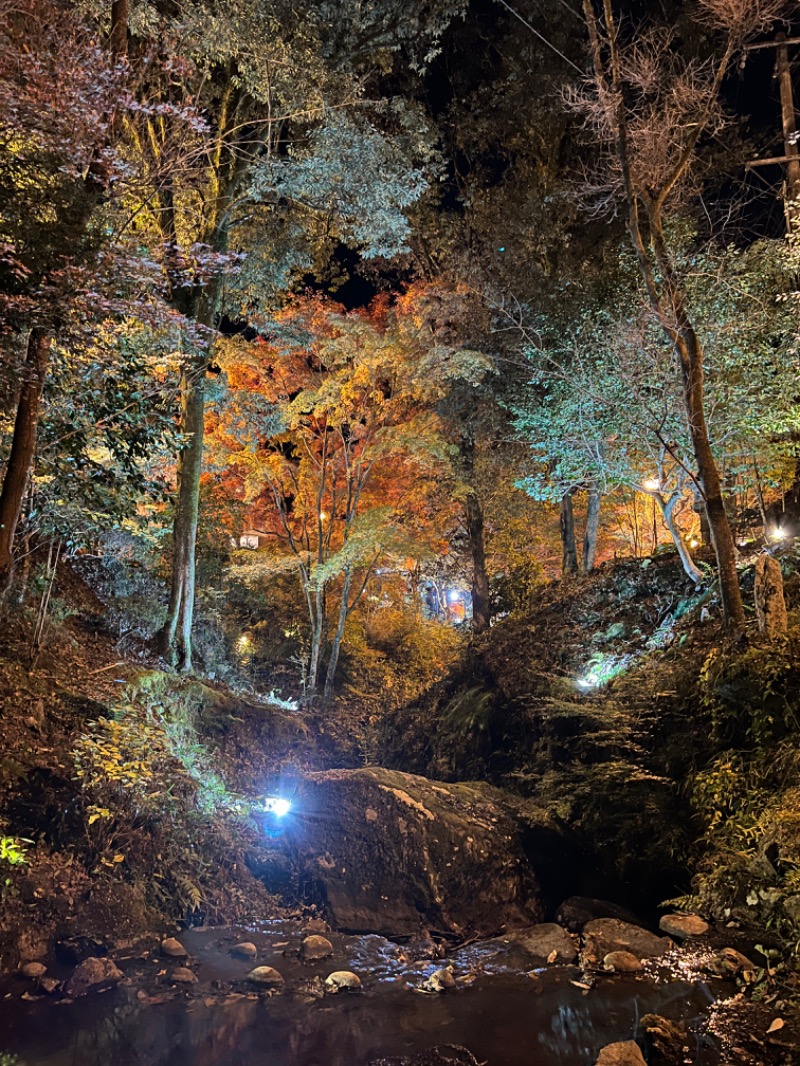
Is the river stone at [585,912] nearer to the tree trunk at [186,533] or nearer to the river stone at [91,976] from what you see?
the river stone at [91,976]

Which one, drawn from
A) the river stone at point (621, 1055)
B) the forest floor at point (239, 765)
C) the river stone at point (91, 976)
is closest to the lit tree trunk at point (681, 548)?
the forest floor at point (239, 765)

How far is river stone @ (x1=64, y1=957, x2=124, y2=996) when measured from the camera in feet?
16.8

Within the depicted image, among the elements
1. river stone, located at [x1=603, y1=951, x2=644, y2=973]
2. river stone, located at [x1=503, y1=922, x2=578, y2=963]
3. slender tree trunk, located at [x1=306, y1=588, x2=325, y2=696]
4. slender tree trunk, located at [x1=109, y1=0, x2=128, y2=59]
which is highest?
slender tree trunk, located at [x1=109, y1=0, x2=128, y2=59]

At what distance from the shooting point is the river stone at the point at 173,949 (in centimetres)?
587

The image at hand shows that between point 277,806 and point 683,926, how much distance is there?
5.02 metres

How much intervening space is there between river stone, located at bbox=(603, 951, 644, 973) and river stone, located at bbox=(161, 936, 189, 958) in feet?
12.9

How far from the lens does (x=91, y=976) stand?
5242 millimetres

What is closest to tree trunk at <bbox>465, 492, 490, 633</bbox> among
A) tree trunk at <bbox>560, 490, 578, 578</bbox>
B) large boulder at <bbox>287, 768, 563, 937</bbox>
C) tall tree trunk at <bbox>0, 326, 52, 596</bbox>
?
tree trunk at <bbox>560, 490, 578, 578</bbox>

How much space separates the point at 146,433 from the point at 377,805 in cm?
536

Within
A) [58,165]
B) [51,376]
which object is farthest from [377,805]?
[58,165]

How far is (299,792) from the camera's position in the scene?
28.2 feet

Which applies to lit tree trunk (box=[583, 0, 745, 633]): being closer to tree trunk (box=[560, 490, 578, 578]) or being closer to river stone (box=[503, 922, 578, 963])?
river stone (box=[503, 922, 578, 963])

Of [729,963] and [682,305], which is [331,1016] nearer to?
[729,963]

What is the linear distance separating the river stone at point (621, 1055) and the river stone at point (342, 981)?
2308 mm
